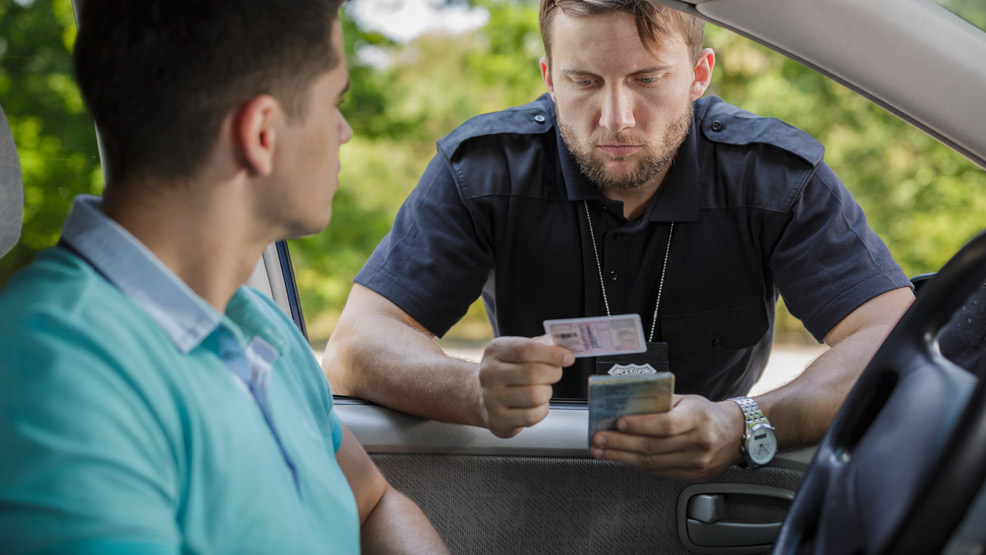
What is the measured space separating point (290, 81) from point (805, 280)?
135cm

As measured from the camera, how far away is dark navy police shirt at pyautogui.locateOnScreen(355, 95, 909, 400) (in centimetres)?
215

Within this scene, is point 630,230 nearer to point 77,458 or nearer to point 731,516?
point 731,516

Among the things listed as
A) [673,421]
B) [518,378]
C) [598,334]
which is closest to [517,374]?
[518,378]

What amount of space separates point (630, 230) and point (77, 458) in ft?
5.07

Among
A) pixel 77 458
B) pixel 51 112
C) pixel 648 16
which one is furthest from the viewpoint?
pixel 648 16

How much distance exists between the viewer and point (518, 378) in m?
1.56

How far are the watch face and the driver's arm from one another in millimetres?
564

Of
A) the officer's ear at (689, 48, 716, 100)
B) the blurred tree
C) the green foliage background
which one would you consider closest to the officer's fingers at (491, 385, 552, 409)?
the blurred tree

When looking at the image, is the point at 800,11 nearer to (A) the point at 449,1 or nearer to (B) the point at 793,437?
(B) the point at 793,437

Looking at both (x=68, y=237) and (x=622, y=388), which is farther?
(x=622, y=388)

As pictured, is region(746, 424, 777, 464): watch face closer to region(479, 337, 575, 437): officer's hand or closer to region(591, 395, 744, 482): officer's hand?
region(591, 395, 744, 482): officer's hand

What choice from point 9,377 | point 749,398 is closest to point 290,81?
point 9,377

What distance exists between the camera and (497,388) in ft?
5.24

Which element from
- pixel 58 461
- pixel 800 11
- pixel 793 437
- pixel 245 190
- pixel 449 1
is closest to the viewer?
pixel 58 461
